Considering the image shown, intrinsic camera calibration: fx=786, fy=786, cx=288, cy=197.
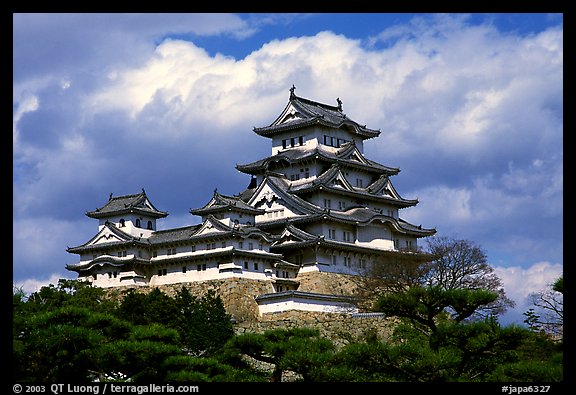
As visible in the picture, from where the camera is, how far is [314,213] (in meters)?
43.4

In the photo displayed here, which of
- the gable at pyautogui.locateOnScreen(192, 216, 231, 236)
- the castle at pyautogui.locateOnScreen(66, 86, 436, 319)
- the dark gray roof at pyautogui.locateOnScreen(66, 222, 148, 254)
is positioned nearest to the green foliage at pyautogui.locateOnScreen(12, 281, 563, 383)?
the castle at pyautogui.locateOnScreen(66, 86, 436, 319)

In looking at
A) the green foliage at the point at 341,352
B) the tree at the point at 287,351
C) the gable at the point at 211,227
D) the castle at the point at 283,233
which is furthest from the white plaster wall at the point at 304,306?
the green foliage at the point at 341,352

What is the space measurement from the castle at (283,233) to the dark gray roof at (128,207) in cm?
7

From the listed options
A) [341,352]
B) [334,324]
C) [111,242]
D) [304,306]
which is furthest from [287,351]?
[111,242]

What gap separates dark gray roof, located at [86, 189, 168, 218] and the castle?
0.07 m

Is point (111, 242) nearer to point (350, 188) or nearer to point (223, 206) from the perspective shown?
point (223, 206)

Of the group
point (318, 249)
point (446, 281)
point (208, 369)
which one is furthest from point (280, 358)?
point (318, 249)

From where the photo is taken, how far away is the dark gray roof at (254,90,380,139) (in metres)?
47.7

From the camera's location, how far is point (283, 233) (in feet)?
141

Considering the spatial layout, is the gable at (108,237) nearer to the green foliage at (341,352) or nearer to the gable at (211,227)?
the gable at (211,227)

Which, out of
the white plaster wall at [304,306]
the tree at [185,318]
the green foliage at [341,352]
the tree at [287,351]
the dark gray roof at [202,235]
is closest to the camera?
the green foliage at [341,352]

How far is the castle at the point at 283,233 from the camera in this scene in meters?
40.9

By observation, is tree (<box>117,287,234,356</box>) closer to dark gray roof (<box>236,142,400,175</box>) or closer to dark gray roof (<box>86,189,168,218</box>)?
dark gray roof (<box>86,189,168,218</box>)
